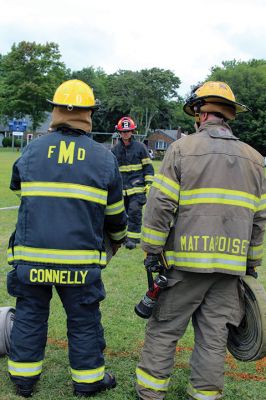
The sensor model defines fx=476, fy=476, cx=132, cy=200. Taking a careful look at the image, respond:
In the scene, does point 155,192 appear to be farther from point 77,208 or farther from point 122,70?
point 122,70

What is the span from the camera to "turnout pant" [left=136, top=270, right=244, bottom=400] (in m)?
3.13

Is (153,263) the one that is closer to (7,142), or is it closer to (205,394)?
(205,394)

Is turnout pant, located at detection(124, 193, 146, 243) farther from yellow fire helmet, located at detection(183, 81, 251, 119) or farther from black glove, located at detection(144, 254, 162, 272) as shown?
black glove, located at detection(144, 254, 162, 272)

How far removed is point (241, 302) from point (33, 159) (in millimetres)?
1736

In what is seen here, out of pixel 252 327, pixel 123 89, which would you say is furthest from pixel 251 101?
pixel 252 327

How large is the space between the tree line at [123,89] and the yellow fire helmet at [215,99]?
4446 centimetres

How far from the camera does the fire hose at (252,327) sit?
10.4 feet

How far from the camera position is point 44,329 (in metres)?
3.32

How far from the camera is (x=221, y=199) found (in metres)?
3.05

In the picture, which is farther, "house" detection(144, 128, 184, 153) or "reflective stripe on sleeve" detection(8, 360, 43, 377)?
"house" detection(144, 128, 184, 153)

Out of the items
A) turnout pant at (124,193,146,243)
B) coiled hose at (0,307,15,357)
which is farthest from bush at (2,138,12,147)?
coiled hose at (0,307,15,357)

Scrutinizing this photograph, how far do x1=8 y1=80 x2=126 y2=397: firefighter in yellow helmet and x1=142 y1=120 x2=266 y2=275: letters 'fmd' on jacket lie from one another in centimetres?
39

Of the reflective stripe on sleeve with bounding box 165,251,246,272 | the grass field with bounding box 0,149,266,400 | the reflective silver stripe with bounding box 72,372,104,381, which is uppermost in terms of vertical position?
the reflective stripe on sleeve with bounding box 165,251,246,272

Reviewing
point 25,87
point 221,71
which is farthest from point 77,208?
point 221,71
